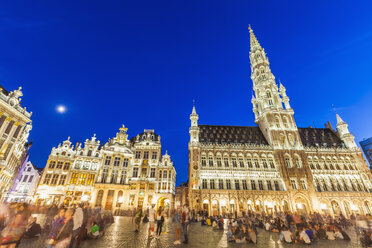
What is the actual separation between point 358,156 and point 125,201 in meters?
54.3

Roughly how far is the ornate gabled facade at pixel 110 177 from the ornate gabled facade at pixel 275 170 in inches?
310

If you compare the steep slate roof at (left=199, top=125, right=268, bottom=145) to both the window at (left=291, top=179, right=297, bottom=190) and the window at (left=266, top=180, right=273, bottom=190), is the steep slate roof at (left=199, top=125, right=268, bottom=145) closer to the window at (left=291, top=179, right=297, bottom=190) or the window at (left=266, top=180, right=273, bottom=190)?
the window at (left=266, top=180, right=273, bottom=190)

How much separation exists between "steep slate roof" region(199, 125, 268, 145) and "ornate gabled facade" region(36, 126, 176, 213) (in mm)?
11443

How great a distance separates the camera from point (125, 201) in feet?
119

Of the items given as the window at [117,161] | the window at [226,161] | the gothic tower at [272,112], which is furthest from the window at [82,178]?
the gothic tower at [272,112]

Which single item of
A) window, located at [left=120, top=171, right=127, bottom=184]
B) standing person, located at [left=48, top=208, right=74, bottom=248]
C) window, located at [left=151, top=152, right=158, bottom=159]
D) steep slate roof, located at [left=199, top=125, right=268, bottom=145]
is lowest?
standing person, located at [left=48, top=208, right=74, bottom=248]

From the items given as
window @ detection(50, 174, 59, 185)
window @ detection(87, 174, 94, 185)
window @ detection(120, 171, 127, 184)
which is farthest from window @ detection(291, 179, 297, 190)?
window @ detection(50, 174, 59, 185)

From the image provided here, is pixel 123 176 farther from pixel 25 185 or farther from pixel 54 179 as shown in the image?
pixel 25 185

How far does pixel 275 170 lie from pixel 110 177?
3616cm

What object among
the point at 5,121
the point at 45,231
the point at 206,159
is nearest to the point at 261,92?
the point at 206,159

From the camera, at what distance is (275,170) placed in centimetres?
3828

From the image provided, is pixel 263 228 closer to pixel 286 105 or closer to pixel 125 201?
pixel 125 201

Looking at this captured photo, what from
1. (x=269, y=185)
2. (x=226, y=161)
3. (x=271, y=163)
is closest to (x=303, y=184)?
(x=271, y=163)

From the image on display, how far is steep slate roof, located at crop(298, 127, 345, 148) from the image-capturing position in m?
45.1
